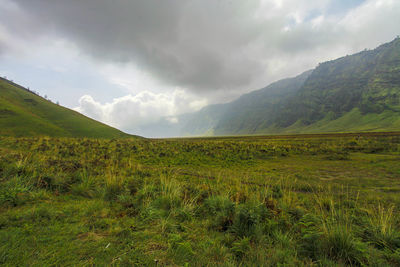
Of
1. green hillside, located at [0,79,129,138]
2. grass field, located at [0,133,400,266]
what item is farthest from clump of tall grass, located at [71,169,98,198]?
green hillside, located at [0,79,129,138]

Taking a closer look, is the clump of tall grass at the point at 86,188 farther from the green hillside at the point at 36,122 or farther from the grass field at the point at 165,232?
the green hillside at the point at 36,122

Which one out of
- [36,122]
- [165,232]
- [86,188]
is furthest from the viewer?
[36,122]

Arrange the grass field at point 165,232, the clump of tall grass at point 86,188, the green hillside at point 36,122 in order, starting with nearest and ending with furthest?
the grass field at point 165,232 → the clump of tall grass at point 86,188 → the green hillside at point 36,122

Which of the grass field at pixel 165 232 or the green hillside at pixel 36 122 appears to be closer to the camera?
the grass field at pixel 165 232

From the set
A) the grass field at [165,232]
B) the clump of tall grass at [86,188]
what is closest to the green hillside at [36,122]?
the clump of tall grass at [86,188]

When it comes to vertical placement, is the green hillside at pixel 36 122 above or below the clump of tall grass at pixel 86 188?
above

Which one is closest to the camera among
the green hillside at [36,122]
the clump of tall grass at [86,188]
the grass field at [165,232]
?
the grass field at [165,232]

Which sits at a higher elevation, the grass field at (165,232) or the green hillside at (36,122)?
the green hillside at (36,122)

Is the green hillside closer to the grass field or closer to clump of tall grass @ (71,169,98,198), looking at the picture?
clump of tall grass @ (71,169,98,198)

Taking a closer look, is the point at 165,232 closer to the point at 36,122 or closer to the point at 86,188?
the point at 86,188

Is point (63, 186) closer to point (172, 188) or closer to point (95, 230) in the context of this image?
point (95, 230)

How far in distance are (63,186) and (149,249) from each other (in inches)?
210

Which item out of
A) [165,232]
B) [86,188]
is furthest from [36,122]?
[165,232]

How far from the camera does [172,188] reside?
602 centimetres
